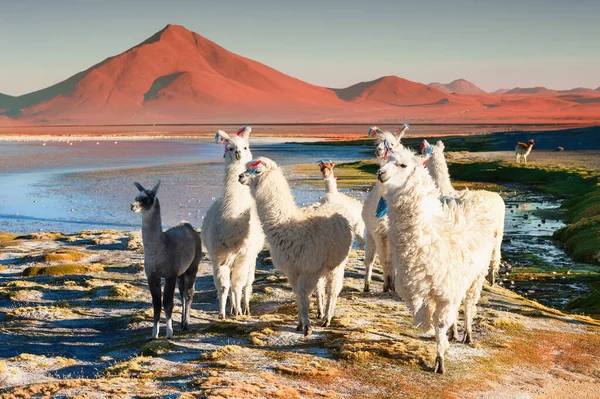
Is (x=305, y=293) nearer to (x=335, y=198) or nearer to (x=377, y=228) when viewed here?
(x=377, y=228)

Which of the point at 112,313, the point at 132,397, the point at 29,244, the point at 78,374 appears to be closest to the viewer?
the point at 132,397

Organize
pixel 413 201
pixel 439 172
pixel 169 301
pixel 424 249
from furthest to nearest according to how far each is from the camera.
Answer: pixel 439 172 < pixel 169 301 < pixel 424 249 < pixel 413 201

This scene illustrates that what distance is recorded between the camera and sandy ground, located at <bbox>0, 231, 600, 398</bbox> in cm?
759

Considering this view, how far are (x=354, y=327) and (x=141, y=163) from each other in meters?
46.1

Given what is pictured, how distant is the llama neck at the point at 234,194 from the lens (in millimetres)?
10928

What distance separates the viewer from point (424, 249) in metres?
8.03

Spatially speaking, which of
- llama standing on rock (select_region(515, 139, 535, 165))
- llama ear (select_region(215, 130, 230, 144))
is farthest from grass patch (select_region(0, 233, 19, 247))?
llama standing on rock (select_region(515, 139, 535, 165))

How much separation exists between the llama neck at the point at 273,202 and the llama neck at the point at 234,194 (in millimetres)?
1169

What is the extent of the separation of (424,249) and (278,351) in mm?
2428

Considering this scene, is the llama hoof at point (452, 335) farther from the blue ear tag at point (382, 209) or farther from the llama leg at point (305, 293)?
the blue ear tag at point (382, 209)

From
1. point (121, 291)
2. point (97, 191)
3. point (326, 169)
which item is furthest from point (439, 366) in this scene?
point (97, 191)

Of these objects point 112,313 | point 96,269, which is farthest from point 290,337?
point 96,269

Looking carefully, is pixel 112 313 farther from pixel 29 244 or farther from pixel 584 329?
pixel 29 244

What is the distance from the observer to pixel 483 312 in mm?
11234
